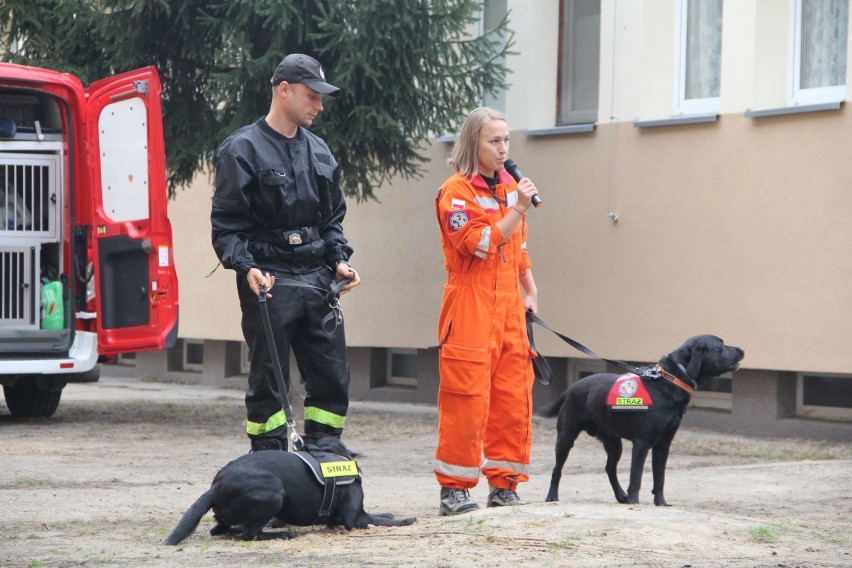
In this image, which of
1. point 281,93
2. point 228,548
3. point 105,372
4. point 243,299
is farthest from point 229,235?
point 105,372

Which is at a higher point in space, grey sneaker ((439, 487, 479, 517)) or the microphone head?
the microphone head

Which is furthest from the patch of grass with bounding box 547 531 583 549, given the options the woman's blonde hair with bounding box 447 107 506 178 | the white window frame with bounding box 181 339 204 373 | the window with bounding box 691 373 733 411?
the white window frame with bounding box 181 339 204 373

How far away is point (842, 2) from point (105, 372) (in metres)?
12.3

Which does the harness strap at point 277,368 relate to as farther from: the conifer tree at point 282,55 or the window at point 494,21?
the window at point 494,21

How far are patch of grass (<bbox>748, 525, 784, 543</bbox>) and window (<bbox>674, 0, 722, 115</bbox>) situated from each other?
23.0 feet

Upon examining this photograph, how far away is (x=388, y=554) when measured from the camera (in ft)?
17.1

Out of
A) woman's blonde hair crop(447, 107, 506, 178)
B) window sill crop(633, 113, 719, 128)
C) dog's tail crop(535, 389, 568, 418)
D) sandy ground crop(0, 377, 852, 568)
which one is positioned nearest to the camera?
→ sandy ground crop(0, 377, 852, 568)

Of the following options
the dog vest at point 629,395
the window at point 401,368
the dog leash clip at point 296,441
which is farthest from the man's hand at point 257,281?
the window at point 401,368

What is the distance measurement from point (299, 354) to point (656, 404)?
187cm

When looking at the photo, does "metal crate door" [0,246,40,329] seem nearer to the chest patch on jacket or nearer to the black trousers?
the black trousers

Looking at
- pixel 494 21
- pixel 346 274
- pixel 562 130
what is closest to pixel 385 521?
pixel 346 274

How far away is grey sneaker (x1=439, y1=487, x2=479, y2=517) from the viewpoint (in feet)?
21.2

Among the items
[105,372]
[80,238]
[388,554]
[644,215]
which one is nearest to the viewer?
[388,554]

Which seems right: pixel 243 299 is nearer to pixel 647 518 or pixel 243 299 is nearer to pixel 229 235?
pixel 229 235
